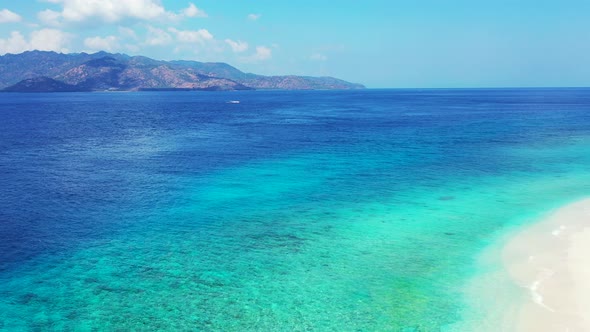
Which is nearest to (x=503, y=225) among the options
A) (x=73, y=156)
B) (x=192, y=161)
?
(x=192, y=161)

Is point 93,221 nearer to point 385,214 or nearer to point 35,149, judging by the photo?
point 385,214

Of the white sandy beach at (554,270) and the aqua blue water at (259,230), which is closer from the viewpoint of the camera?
the white sandy beach at (554,270)

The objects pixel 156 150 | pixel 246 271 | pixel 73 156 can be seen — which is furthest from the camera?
pixel 156 150

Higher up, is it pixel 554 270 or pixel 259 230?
pixel 554 270

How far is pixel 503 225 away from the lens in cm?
3266

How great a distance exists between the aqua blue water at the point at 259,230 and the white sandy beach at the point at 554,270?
2.13 meters

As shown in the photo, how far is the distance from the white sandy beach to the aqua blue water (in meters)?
2.13

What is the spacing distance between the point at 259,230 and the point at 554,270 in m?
18.8

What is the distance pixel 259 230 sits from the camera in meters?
32.1

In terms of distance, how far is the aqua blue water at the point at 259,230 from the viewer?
21.3 m

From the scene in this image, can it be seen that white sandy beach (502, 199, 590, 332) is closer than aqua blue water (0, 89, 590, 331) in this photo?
Yes

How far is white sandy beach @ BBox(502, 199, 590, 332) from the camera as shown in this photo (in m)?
19.9

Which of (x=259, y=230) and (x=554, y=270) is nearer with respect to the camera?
(x=554, y=270)

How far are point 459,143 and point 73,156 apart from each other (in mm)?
60894
